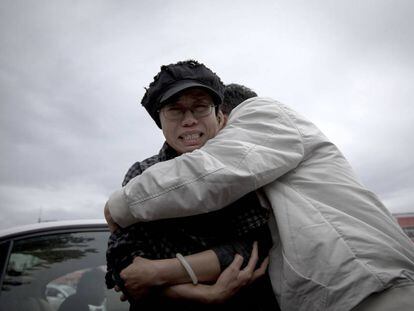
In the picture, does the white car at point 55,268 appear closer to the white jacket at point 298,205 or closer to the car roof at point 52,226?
the car roof at point 52,226

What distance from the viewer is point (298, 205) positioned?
124 cm

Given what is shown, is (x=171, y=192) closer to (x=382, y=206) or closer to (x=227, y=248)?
(x=227, y=248)

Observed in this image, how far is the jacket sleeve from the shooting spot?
47.0 inches

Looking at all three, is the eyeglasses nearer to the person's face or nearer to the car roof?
the person's face

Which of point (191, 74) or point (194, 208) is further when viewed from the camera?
point (191, 74)

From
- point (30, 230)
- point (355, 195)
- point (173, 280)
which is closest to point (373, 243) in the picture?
point (355, 195)

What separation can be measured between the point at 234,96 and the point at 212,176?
1255 millimetres

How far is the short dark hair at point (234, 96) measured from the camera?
7.50 feet

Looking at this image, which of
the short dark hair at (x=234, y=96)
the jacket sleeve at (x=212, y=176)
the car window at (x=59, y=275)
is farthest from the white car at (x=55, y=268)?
the short dark hair at (x=234, y=96)

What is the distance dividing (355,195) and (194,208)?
618 millimetres

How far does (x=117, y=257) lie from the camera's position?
1415 mm

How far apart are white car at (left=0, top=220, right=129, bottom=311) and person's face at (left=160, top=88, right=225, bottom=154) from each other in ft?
3.97

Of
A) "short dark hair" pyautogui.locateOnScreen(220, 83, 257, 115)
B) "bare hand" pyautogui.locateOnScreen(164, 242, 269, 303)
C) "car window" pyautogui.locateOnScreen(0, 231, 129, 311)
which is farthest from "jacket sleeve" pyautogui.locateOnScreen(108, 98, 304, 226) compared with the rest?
"car window" pyautogui.locateOnScreen(0, 231, 129, 311)

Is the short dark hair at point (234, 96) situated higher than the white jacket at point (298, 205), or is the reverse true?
the short dark hair at point (234, 96)
